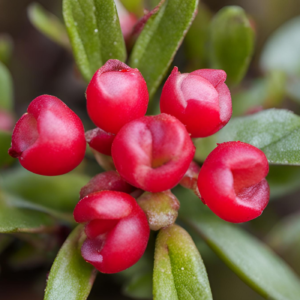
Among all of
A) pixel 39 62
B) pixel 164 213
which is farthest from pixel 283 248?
pixel 39 62

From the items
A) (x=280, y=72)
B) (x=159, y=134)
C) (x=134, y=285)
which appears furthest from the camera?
(x=280, y=72)

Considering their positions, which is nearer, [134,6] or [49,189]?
[49,189]

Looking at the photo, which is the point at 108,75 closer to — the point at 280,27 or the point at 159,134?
the point at 159,134

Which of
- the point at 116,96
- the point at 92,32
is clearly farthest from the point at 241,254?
the point at 92,32

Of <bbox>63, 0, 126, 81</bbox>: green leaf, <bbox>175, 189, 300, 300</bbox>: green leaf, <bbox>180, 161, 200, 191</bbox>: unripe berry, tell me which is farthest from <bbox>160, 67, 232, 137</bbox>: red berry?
<bbox>175, 189, 300, 300</bbox>: green leaf

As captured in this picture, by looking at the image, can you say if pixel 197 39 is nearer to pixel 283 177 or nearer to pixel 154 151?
pixel 283 177

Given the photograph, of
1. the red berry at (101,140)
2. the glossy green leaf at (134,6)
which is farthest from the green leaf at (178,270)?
the glossy green leaf at (134,6)
